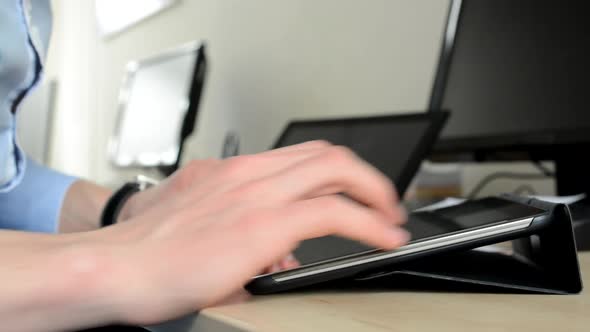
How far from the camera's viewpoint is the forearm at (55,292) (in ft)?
0.90

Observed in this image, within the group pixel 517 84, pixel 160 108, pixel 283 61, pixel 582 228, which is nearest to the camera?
pixel 582 228

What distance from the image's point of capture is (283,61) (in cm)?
138

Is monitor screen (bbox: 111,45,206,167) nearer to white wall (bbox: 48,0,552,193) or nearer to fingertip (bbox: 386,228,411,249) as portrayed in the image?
white wall (bbox: 48,0,552,193)

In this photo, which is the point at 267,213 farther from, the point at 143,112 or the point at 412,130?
the point at 143,112

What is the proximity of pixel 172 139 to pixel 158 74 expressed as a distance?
28 centimetres

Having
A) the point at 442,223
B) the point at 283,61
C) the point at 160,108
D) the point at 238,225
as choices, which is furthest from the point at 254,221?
the point at 160,108

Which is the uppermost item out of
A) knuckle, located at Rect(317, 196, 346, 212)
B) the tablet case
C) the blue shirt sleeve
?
knuckle, located at Rect(317, 196, 346, 212)

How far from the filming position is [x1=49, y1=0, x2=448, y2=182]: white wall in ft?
3.50

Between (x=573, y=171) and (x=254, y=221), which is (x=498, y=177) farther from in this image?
(x=254, y=221)

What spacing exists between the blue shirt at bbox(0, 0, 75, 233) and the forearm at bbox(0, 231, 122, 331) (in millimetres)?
295

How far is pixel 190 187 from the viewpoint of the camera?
37 cm

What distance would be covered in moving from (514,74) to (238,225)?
55 cm

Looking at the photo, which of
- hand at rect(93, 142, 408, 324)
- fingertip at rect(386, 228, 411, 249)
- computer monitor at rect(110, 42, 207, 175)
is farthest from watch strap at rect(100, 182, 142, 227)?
computer monitor at rect(110, 42, 207, 175)

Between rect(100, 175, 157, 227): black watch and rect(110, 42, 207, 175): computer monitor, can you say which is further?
rect(110, 42, 207, 175): computer monitor
